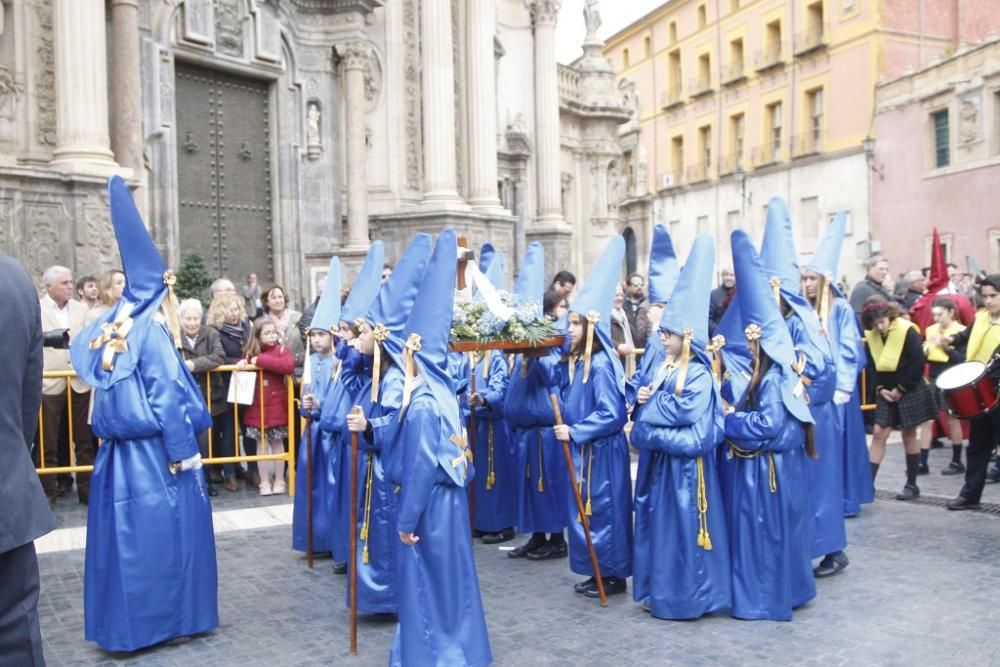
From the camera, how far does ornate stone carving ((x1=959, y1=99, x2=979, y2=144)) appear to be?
28.2 m

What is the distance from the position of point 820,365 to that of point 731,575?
172 cm

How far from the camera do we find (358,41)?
1723 centimetres

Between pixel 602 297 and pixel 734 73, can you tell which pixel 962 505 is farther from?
pixel 734 73

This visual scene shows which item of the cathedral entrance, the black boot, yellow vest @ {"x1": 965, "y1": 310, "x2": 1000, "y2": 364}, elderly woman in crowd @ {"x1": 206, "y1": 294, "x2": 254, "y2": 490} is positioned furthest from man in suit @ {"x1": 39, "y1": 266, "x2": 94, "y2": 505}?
yellow vest @ {"x1": 965, "y1": 310, "x2": 1000, "y2": 364}

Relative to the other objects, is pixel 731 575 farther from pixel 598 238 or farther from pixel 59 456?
pixel 598 238

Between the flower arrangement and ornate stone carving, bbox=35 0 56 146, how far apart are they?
327 inches

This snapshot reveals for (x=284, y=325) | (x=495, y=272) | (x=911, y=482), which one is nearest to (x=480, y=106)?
(x=284, y=325)

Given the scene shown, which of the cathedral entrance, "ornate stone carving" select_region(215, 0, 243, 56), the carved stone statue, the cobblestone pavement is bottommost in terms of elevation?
the cobblestone pavement

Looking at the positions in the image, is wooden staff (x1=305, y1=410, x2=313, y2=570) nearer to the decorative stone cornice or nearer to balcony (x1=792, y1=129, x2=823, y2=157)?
the decorative stone cornice

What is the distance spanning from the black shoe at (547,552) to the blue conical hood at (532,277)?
1.99m

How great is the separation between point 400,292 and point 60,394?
5330 millimetres

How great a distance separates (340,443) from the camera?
705cm

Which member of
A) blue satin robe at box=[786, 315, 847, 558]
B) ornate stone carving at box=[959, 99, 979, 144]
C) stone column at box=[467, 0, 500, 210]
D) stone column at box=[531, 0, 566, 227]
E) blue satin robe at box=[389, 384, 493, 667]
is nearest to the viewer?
blue satin robe at box=[389, 384, 493, 667]

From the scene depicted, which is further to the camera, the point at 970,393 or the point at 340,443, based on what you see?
the point at 970,393
